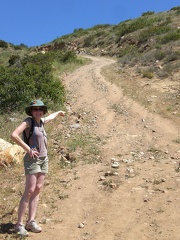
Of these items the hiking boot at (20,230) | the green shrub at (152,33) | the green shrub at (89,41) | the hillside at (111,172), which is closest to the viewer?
the hiking boot at (20,230)

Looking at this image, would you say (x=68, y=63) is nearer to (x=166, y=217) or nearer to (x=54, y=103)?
(x=54, y=103)

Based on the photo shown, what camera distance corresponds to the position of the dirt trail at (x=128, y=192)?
401cm

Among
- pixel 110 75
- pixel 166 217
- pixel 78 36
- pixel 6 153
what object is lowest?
pixel 166 217

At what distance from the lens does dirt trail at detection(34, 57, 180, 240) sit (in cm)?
401

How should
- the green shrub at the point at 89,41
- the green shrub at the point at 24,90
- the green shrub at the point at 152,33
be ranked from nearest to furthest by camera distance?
the green shrub at the point at 24,90
the green shrub at the point at 152,33
the green shrub at the point at 89,41

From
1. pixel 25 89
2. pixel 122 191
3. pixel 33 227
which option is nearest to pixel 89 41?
pixel 25 89

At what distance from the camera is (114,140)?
7.77 meters

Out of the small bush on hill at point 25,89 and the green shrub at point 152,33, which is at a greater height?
the green shrub at point 152,33

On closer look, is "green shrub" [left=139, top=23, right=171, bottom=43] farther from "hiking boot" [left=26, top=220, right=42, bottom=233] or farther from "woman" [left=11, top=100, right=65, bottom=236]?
"hiking boot" [left=26, top=220, right=42, bottom=233]

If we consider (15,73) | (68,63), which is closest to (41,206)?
(15,73)

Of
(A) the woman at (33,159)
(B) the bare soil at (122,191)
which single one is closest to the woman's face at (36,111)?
(A) the woman at (33,159)

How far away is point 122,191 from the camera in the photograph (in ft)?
16.8

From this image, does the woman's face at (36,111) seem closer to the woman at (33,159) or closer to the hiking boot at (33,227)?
the woman at (33,159)

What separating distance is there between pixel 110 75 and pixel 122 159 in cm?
1066
